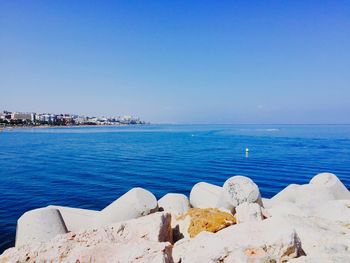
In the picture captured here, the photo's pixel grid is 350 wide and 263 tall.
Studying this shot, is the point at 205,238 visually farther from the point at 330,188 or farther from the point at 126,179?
the point at 126,179

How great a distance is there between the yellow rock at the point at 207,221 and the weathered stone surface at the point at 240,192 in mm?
1541

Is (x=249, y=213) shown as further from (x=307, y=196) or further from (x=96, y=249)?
(x=307, y=196)

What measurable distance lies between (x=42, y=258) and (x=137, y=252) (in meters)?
1.74

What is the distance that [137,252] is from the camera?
474 centimetres

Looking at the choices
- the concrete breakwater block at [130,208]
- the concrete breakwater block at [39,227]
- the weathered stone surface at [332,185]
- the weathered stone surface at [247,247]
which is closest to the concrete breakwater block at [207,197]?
the concrete breakwater block at [130,208]

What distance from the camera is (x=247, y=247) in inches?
218

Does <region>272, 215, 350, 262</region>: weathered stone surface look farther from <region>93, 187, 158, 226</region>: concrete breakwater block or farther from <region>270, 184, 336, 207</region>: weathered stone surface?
<region>93, 187, 158, 226</region>: concrete breakwater block

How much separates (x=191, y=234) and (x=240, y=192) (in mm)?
2833

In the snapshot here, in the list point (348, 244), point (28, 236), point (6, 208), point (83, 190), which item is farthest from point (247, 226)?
point (83, 190)

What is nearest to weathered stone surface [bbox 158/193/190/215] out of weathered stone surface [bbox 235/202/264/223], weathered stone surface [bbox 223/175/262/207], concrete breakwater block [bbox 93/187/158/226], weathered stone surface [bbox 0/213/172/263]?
concrete breakwater block [bbox 93/187/158/226]

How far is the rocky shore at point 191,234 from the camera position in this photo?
5.07 m

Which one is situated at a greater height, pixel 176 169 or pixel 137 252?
pixel 137 252

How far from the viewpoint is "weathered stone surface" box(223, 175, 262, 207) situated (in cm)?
931

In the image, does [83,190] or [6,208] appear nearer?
[6,208]
